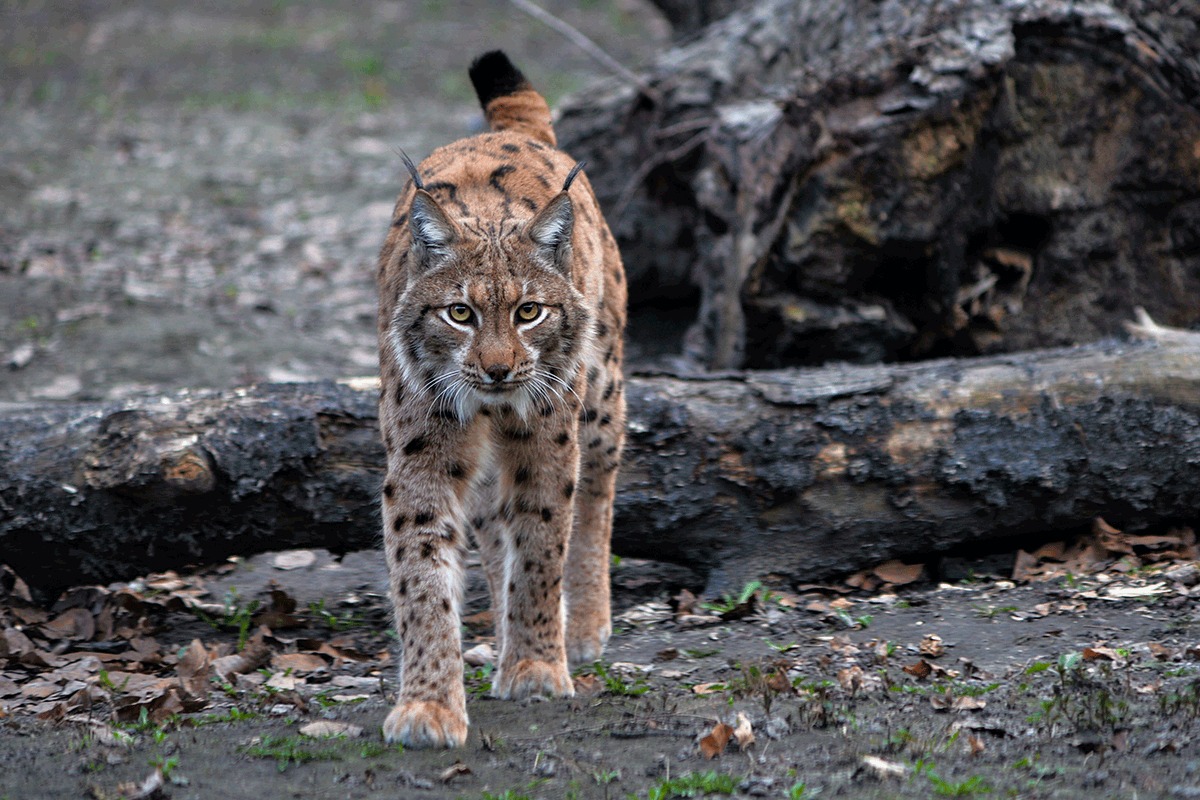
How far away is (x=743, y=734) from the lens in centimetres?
330

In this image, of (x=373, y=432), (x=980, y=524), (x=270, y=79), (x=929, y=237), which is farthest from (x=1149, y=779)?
(x=270, y=79)

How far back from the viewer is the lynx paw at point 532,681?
13.1 feet

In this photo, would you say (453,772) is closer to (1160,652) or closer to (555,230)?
(555,230)

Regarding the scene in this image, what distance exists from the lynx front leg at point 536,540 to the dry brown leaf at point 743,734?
866 mm

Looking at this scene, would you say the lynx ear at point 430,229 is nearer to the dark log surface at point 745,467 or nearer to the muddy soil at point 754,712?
the dark log surface at point 745,467

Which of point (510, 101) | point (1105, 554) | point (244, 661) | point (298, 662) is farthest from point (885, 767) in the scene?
point (510, 101)

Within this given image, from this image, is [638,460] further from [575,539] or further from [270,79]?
[270,79]

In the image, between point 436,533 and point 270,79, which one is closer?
point 436,533

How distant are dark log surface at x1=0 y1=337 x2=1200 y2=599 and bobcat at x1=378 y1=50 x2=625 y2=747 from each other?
2.35 ft

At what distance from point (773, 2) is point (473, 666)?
5998 millimetres

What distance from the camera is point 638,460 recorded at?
508 cm

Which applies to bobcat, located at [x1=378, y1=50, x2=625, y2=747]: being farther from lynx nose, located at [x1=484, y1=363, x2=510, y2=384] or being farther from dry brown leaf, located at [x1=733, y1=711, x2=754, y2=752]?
dry brown leaf, located at [x1=733, y1=711, x2=754, y2=752]

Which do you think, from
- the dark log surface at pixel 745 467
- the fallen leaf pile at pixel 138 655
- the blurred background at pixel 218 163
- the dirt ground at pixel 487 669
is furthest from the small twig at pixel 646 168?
the fallen leaf pile at pixel 138 655

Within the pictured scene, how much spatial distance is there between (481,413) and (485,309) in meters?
0.40
